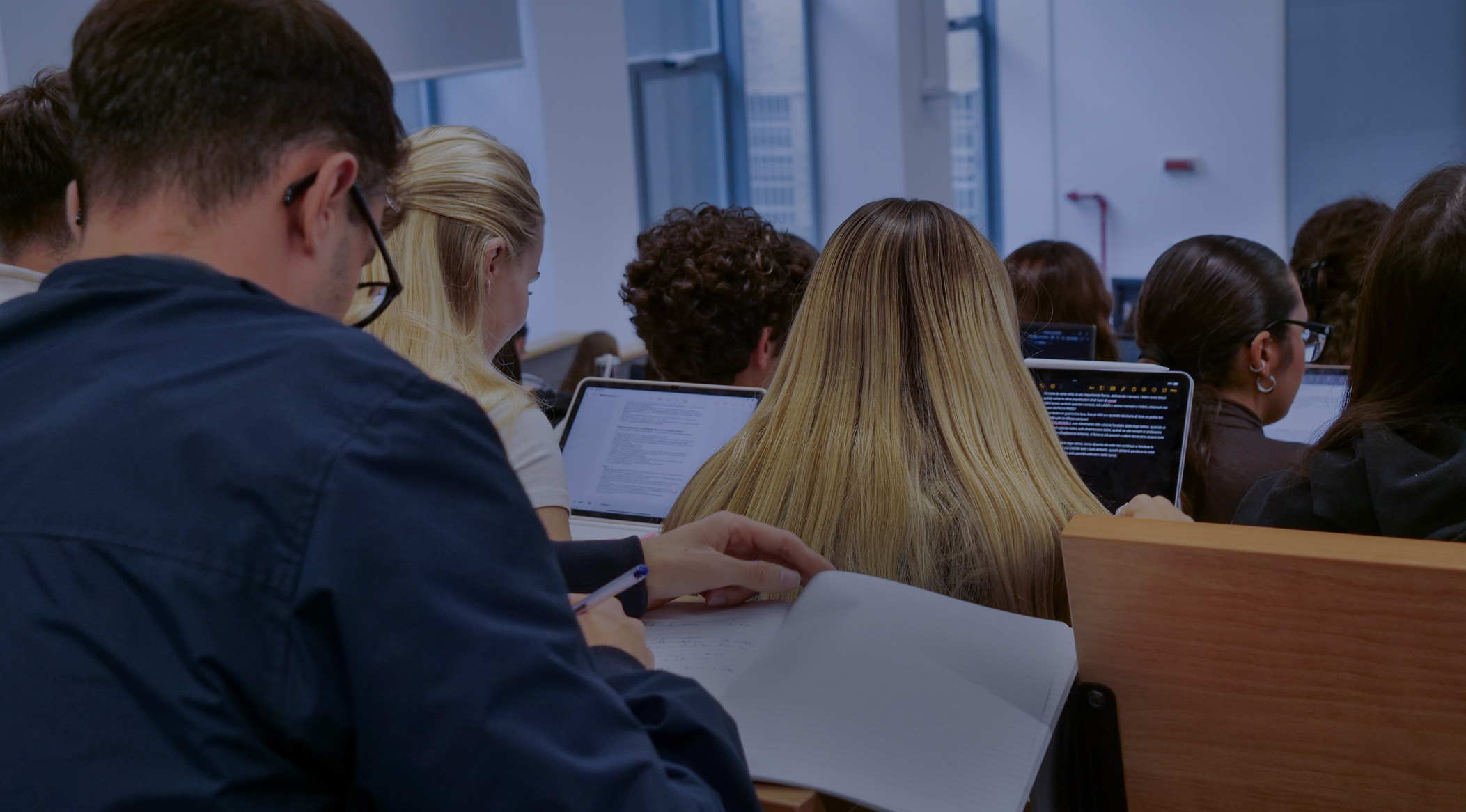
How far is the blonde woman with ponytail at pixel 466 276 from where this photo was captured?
5.07ft

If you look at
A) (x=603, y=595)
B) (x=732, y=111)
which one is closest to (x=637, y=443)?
(x=603, y=595)

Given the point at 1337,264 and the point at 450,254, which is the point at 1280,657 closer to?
the point at 450,254

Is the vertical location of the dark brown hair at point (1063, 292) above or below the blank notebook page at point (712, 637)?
above

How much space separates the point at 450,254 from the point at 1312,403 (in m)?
1.50

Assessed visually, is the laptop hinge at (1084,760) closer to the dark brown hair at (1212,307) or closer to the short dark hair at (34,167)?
the dark brown hair at (1212,307)

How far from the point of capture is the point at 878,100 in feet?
21.7

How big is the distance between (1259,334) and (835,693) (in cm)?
138

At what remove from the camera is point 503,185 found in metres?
1.58

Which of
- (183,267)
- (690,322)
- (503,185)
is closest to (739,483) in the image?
(503,185)

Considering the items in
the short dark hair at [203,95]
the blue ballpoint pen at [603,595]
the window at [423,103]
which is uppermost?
the window at [423,103]

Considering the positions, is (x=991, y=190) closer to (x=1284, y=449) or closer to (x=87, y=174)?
(x=1284, y=449)

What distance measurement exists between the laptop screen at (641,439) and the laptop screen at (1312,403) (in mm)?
944

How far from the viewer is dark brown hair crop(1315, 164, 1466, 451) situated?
A: 1.11 m

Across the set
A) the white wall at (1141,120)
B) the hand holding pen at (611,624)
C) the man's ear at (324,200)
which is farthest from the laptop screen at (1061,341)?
the white wall at (1141,120)
